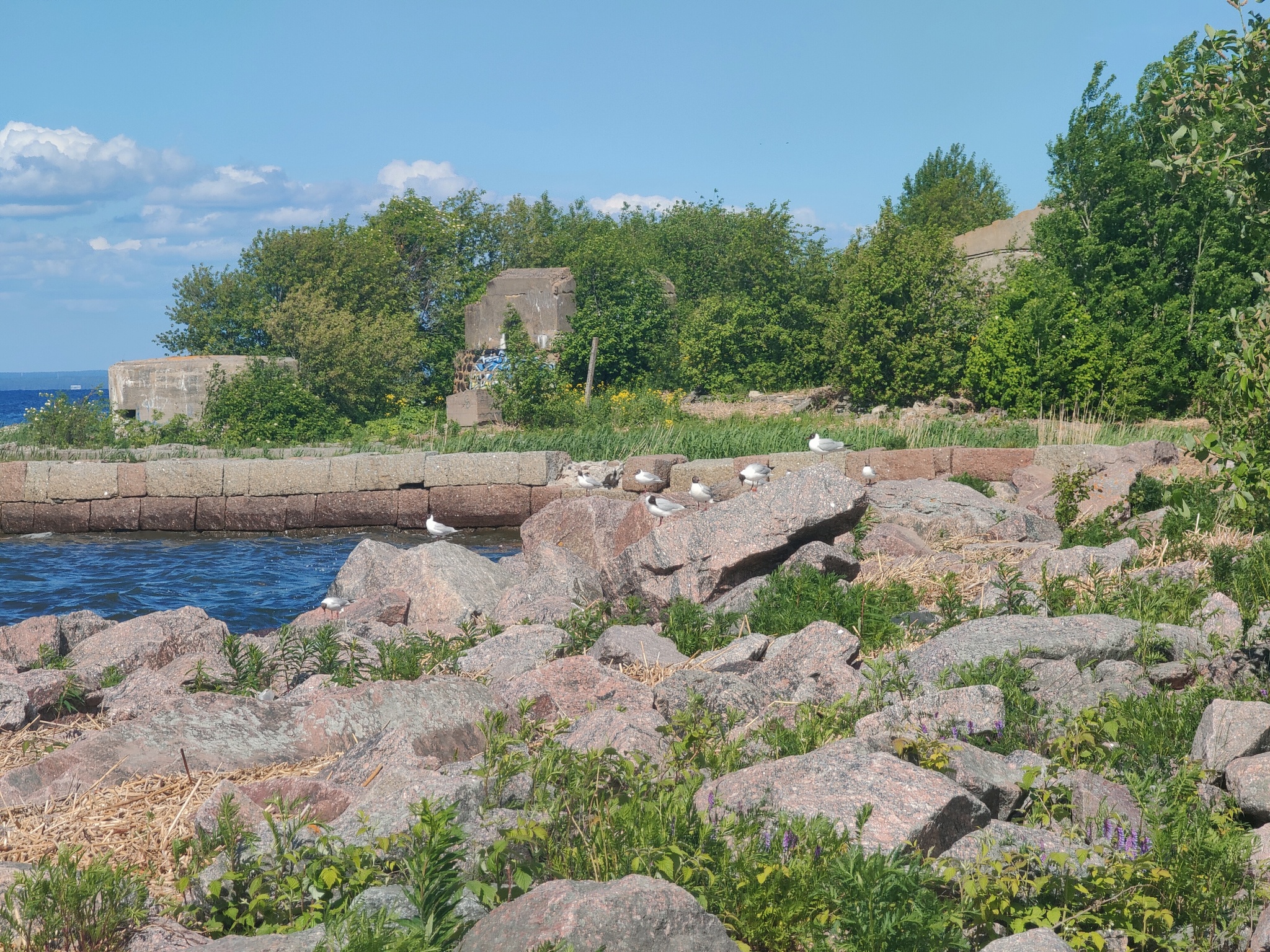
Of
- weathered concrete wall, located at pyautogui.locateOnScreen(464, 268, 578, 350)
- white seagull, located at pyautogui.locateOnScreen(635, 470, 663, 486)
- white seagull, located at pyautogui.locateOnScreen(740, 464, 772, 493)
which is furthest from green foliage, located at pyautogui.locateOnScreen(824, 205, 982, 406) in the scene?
white seagull, located at pyautogui.locateOnScreen(740, 464, 772, 493)

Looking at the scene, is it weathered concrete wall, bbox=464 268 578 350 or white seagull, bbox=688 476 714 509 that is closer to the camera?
white seagull, bbox=688 476 714 509

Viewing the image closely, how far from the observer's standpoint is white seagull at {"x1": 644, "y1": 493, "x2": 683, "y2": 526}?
29.7 ft

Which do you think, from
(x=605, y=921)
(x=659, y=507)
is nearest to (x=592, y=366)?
(x=659, y=507)

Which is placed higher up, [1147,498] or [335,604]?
[1147,498]

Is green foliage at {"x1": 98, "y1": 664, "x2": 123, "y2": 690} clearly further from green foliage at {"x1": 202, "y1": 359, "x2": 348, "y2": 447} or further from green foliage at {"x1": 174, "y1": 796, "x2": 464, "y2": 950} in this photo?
green foliage at {"x1": 202, "y1": 359, "x2": 348, "y2": 447}

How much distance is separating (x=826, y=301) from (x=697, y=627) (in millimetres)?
18364

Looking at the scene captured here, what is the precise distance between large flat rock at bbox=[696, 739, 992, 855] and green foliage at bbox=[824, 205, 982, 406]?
17967mm

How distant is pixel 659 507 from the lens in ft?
30.2

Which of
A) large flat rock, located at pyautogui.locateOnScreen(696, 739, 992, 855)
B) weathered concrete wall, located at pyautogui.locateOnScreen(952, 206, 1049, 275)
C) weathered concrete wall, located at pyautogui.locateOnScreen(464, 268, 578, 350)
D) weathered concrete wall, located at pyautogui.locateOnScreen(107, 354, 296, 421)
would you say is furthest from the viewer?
weathered concrete wall, located at pyautogui.locateOnScreen(464, 268, 578, 350)

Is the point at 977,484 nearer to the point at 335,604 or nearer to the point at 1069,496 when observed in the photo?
the point at 1069,496

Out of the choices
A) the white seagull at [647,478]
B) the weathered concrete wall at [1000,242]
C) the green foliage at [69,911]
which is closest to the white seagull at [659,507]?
the white seagull at [647,478]

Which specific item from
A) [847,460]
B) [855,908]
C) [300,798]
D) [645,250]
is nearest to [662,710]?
[300,798]

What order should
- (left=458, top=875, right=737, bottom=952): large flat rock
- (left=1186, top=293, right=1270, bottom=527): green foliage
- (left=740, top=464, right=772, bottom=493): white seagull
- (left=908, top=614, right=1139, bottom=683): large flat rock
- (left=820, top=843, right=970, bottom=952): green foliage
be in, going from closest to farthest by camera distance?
(left=458, top=875, right=737, bottom=952): large flat rock
(left=820, top=843, right=970, bottom=952): green foliage
(left=1186, top=293, right=1270, bottom=527): green foliage
(left=908, top=614, right=1139, bottom=683): large flat rock
(left=740, top=464, right=772, bottom=493): white seagull

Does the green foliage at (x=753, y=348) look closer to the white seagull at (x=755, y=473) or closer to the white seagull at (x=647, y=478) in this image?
the white seagull at (x=647, y=478)
